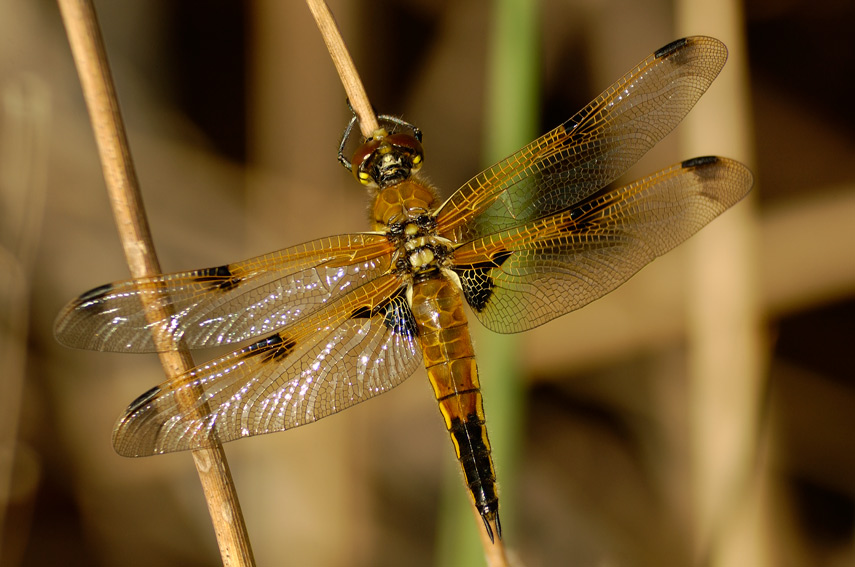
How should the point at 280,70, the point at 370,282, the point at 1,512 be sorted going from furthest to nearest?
the point at 280,70 → the point at 1,512 → the point at 370,282

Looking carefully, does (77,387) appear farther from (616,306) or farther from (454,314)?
(616,306)

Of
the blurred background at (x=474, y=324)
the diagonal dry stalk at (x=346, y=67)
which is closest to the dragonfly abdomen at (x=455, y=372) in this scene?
the diagonal dry stalk at (x=346, y=67)

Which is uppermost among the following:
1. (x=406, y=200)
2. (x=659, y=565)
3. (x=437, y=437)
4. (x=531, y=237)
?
(x=406, y=200)

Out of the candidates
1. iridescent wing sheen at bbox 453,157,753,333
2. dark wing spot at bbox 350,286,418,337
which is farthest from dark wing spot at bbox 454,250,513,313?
dark wing spot at bbox 350,286,418,337

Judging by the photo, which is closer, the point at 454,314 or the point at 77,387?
the point at 454,314

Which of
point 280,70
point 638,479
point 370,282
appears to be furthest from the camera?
point 638,479

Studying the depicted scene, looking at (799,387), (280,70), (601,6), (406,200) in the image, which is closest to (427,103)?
(280,70)

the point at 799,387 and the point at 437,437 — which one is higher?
the point at 437,437
